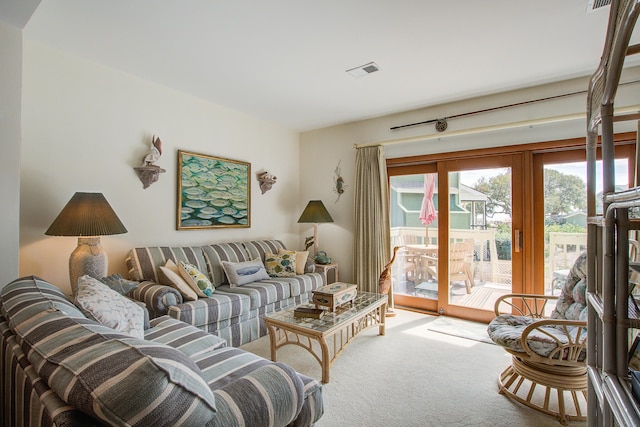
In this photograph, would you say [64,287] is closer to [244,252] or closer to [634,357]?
[244,252]

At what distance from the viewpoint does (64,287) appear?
8.76ft

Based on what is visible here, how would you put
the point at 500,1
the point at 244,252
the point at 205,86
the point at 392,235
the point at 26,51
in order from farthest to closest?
the point at 392,235 < the point at 244,252 < the point at 205,86 < the point at 26,51 < the point at 500,1

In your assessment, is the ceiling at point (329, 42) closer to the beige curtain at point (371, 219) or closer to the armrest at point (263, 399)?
the beige curtain at point (371, 219)

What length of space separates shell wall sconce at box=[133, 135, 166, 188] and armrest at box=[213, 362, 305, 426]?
8.63ft

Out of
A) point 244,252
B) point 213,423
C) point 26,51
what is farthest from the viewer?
point 244,252

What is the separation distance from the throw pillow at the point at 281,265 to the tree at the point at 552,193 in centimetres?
242

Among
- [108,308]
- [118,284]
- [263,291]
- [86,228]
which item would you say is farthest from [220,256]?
[108,308]

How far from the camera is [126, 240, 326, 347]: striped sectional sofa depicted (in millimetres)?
2525

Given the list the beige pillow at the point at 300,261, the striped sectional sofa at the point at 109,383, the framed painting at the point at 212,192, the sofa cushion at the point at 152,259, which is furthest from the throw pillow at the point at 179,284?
the beige pillow at the point at 300,261

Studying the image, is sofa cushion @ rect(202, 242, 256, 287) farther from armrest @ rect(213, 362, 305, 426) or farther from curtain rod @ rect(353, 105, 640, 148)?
armrest @ rect(213, 362, 305, 426)

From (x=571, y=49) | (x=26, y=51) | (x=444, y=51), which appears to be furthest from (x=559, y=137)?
(x=26, y=51)

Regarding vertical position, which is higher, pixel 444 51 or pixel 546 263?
pixel 444 51

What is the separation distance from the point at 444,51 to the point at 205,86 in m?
2.39

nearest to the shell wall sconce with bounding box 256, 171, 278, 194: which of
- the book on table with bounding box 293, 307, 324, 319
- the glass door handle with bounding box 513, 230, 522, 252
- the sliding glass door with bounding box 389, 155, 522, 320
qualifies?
the sliding glass door with bounding box 389, 155, 522, 320
